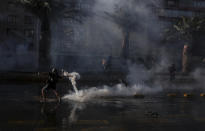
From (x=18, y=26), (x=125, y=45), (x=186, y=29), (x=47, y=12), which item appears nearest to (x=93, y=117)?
(x=47, y=12)

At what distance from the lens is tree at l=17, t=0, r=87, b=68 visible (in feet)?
75.7

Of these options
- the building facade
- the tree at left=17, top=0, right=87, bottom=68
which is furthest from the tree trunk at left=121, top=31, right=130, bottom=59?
the building facade

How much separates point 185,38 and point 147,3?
20.6m

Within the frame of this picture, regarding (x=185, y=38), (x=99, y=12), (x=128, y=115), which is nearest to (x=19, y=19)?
(x=99, y=12)

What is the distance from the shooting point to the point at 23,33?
117 ft

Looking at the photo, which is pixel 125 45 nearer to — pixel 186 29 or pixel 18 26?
pixel 186 29

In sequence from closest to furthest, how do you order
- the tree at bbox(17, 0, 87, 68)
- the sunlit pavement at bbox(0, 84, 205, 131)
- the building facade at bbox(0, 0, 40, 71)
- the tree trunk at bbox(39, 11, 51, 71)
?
the sunlit pavement at bbox(0, 84, 205, 131) < the tree at bbox(17, 0, 87, 68) < the tree trunk at bbox(39, 11, 51, 71) < the building facade at bbox(0, 0, 40, 71)

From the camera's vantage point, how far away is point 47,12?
76.5 feet

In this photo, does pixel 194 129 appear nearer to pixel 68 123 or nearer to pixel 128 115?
pixel 128 115

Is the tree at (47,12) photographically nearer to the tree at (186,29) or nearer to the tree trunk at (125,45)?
the tree trunk at (125,45)

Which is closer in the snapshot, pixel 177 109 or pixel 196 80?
pixel 177 109

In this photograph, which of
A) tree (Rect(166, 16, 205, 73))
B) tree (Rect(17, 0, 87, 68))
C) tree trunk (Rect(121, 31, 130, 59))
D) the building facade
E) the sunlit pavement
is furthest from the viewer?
the building facade

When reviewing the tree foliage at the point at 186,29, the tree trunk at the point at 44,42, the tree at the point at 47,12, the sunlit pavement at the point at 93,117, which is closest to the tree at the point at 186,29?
the tree foliage at the point at 186,29

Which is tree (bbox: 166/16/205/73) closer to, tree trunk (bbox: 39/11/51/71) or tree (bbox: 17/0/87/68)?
tree (bbox: 17/0/87/68)
